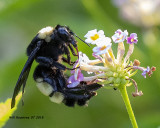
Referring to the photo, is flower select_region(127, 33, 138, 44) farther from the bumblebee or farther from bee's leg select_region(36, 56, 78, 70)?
bee's leg select_region(36, 56, 78, 70)

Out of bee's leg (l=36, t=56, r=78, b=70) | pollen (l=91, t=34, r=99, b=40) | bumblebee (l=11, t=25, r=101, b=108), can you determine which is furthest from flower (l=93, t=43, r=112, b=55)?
bee's leg (l=36, t=56, r=78, b=70)

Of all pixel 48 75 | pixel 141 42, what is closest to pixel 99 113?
pixel 141 42

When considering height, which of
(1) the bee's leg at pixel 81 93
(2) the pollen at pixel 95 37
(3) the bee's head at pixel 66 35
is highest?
(3) the bee's head at pixel 66 35

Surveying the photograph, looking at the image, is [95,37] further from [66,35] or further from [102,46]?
[66,35]

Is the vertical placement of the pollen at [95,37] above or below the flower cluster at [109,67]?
above

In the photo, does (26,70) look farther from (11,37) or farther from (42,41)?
(11,37)

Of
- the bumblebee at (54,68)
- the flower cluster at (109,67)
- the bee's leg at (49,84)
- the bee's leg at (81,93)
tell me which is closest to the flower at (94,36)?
the flower cluster at (109,67)

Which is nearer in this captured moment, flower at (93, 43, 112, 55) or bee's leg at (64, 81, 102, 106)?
flower at (93, 43, 112, 55)

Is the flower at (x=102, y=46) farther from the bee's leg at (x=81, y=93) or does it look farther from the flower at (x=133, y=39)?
the bee's leg at (x=81, y=93)
